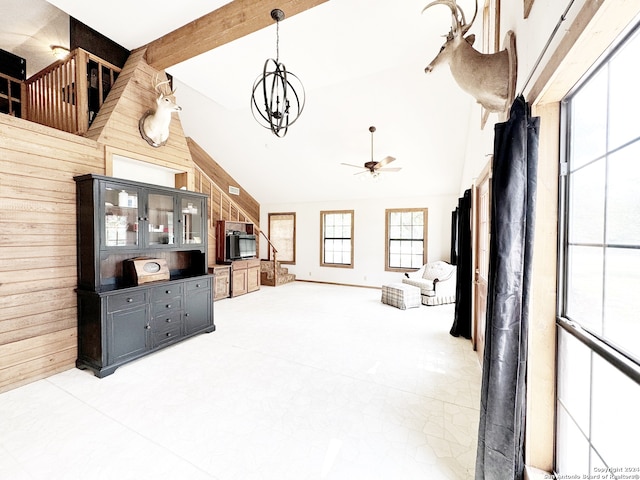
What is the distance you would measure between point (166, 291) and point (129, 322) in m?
0.51

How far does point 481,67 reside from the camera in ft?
5.79

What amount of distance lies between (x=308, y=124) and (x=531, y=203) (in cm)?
490

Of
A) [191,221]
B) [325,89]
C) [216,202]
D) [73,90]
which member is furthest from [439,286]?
[73,90]

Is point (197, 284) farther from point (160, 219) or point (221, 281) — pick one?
point (221, 281)

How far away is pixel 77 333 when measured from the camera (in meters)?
3.00

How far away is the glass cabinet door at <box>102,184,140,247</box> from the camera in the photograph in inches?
117

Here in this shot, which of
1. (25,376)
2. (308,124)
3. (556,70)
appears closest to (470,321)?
(556,70)

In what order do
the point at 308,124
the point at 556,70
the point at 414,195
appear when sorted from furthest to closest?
the point at 414,195 → the point at 308,124 → the point at 556,70

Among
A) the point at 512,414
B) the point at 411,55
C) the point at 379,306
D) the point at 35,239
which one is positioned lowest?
the point at 379,306

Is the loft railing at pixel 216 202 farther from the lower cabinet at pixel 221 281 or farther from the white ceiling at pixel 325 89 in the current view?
the white ceiling at pixel 325 89

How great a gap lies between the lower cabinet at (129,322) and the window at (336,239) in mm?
4980

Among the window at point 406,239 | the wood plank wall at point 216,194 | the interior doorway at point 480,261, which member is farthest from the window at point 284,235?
the interior doorway at point 480,261

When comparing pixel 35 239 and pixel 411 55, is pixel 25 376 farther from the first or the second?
pixel 411 55

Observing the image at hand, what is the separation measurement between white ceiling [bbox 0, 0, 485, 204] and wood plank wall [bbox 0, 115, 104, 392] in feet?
4.63
